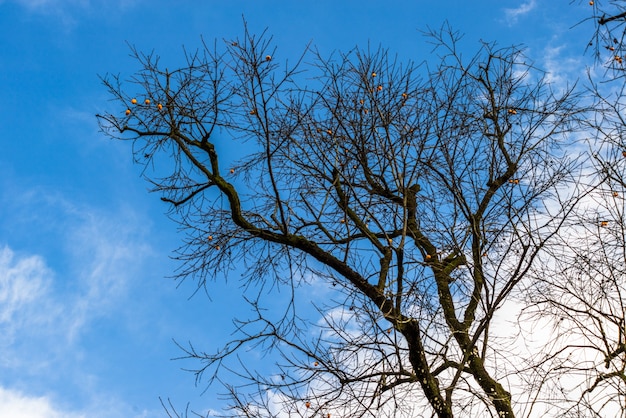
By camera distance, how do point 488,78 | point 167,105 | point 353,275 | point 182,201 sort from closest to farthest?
point 353,275
point 167,105
point 182,201
point 488,78

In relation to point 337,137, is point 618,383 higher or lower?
lower

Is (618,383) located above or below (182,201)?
below

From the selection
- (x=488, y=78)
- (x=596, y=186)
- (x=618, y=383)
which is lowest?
(x=618, y=383)

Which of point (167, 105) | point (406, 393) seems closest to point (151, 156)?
point (167, 105)

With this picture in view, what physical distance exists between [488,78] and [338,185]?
231 centimetres

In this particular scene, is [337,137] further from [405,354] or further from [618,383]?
[618,383]

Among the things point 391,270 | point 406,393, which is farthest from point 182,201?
point 406,393

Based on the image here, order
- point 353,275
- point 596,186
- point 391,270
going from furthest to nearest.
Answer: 1. point 353,275
2. point 391,270
3. point 596,186

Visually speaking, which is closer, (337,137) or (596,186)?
(596,186)

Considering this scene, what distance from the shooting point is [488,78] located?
20.3ft

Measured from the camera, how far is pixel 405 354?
14.3 ft

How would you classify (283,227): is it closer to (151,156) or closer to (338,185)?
(338,185)

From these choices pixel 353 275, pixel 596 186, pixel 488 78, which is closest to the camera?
pixel 596 186

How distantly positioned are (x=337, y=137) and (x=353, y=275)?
3.38 ft
